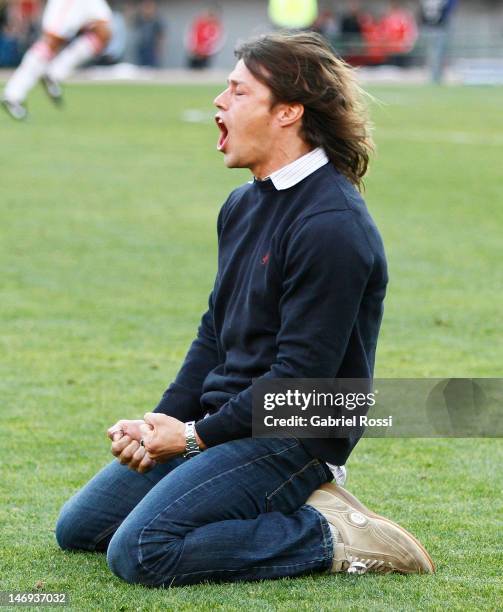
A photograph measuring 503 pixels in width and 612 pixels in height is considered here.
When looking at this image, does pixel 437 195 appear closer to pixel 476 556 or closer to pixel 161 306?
pixel 161 306

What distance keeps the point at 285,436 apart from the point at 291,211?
657 mm

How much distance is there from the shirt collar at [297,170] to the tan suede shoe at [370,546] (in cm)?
96

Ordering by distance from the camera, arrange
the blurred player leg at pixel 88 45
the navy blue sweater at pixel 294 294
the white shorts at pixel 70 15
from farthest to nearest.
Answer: the blurred player leg at pixel 88 45
the white shorts at pixel 70 15
the navy blue sweater at pixel 294 294

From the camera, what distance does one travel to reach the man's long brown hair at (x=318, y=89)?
4020 millimetres

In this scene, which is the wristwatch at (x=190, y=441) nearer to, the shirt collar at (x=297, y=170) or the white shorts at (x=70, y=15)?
the shirt collar at (x=297, y=170)

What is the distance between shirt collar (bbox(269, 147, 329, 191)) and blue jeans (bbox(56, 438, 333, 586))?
0.76 metres

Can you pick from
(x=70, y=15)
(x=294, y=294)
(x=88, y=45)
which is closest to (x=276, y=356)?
(x=294, y=294)

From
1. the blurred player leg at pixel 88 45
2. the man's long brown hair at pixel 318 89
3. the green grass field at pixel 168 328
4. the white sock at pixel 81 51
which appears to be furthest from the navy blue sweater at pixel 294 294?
the white sock at pixel 81 51

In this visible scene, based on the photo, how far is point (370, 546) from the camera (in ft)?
13.0

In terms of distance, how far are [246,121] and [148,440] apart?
99cm

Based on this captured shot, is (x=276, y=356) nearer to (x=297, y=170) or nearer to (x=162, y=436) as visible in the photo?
(x=162, y=436)

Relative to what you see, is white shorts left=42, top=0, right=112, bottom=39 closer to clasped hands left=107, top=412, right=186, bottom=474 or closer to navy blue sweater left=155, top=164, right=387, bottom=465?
navy blue sweater left=155, top=164, right=387, bottom=465

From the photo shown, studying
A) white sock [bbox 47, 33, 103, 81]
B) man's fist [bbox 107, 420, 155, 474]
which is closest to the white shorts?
white sock [bbox 47, 33, 103, 81]

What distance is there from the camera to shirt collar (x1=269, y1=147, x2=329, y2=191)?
4.04 metres
